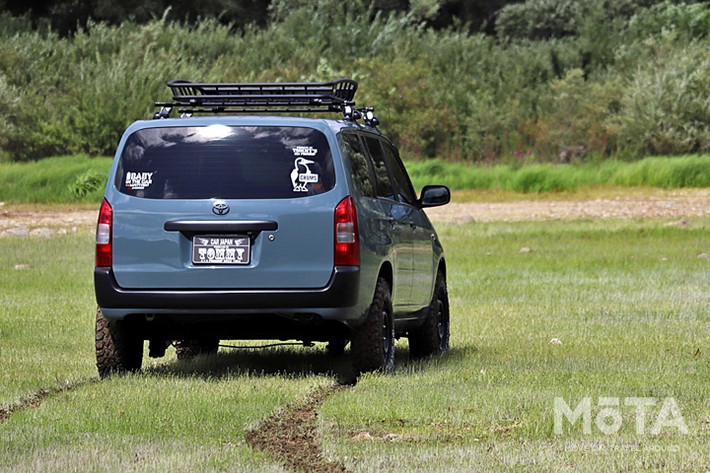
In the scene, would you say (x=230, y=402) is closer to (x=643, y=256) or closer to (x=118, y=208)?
(x=118, y=208)

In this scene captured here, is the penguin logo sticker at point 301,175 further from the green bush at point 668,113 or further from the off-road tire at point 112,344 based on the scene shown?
the green bush at point 668,113

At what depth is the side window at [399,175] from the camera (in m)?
13.3

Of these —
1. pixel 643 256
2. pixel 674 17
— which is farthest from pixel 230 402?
pixel 674 17

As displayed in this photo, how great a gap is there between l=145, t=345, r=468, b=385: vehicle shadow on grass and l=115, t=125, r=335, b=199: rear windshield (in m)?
1.33

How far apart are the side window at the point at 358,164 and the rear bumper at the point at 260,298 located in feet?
2.77

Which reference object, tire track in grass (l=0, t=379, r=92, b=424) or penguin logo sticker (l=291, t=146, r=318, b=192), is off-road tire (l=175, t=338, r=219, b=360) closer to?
tire track in grass (l=0, t=379, r=92, b=424)

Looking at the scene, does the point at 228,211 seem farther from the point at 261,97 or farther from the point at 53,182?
the point at 53,182

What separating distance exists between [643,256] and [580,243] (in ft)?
9.97

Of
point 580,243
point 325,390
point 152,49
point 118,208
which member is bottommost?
point 152,49

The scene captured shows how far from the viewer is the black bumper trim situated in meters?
10.9

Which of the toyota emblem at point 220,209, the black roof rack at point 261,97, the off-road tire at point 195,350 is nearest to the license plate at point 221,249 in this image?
the toyota emblem at point 220,209

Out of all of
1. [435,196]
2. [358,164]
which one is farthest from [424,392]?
[435,196]

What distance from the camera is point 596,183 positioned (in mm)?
39250

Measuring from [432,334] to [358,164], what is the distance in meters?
2.11
